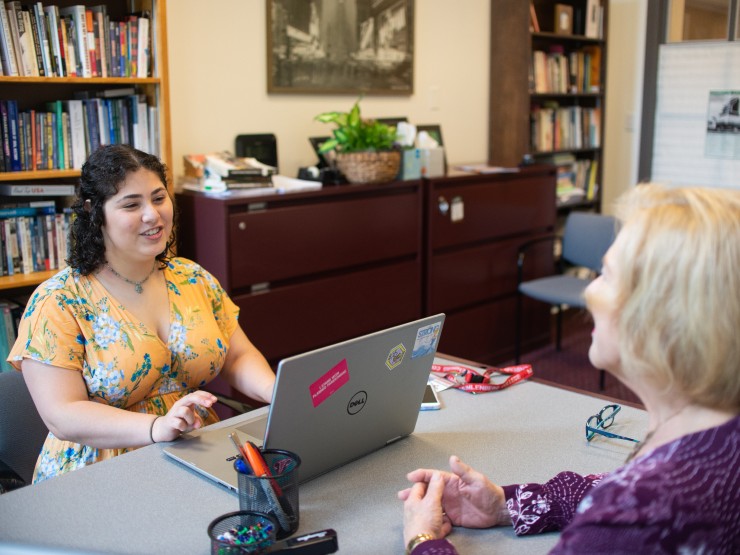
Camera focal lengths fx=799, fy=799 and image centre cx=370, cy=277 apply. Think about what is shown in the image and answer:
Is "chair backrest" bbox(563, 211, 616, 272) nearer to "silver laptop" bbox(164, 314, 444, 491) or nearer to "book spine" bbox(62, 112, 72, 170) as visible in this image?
"book spine" bbox(62, 112, 72, 170)

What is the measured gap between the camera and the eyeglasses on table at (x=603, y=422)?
1.69 m

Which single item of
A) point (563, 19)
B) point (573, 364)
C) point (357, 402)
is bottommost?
point (573, 364)

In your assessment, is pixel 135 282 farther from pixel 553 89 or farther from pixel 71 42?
pixel 553 89

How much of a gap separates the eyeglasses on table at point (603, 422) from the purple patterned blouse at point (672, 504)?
66cm

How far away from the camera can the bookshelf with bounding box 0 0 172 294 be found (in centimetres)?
295

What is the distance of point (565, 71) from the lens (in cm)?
528

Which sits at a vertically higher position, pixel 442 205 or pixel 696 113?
pixel 696 113

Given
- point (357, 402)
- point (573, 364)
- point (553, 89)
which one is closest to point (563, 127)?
point (553, 89)

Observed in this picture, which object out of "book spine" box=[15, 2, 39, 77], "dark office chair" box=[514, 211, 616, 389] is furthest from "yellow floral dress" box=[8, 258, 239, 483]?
"dark office chair" box=[514, 211, 616, 389]

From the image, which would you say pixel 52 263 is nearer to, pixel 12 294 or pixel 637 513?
pixel 12 294

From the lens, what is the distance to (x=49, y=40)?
287 centimetres

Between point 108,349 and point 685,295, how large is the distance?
1373mm

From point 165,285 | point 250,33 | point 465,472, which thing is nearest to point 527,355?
point 250,33

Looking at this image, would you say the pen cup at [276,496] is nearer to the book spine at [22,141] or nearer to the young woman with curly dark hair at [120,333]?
the young woman with curly dark hair at [120,333]
